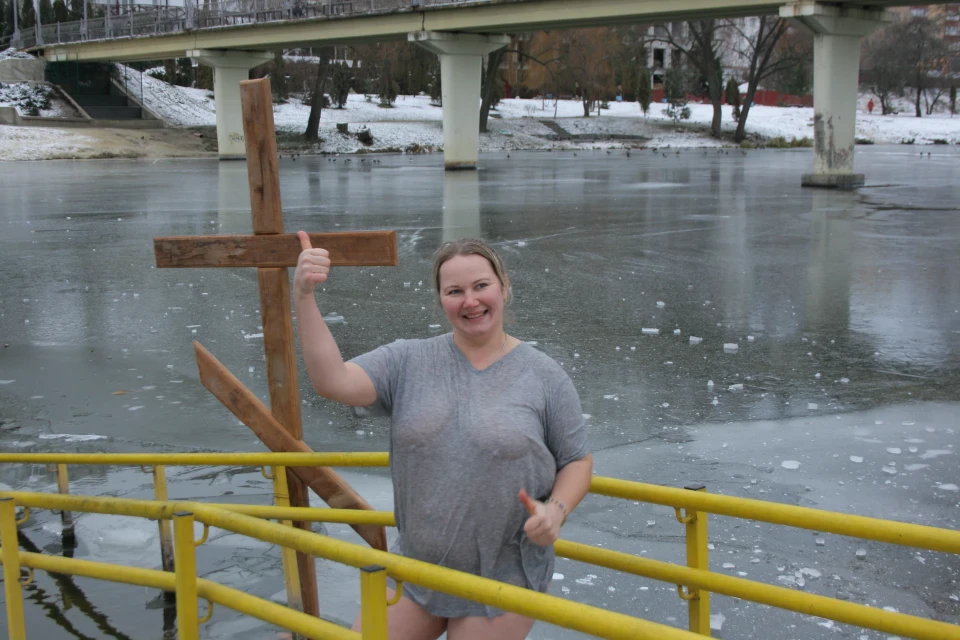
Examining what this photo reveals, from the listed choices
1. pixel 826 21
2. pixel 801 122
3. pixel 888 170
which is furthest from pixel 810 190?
pixel 801 122

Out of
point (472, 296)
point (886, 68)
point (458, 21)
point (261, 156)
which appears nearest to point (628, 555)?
point (472, 296)

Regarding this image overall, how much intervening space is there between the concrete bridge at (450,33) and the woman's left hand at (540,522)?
25626 mm

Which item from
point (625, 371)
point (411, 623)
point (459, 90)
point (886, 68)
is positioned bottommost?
point (625, 371)

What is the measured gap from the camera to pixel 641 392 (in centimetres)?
747

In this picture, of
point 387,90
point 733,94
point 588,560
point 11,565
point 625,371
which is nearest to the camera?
point 588,560

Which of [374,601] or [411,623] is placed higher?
[374,601]

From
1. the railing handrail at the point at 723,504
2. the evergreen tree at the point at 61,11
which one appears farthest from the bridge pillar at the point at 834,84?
the evergreen tree at the point at 61,11

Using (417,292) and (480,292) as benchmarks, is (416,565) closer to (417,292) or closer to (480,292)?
(480,292)

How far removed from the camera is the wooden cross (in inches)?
132

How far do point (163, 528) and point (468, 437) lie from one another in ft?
7.14

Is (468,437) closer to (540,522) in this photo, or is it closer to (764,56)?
(540,522)

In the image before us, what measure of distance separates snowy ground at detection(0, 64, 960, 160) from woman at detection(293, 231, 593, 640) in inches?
1816

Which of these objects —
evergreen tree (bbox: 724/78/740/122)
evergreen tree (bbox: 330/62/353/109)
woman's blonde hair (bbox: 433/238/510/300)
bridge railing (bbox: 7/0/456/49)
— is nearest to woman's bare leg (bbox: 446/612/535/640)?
woman's blonde hair (bbox: 433/238/510/300)

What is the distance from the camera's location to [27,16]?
7062cm
